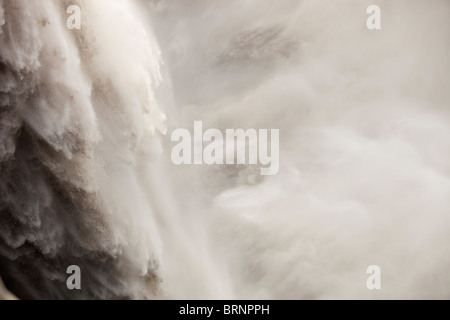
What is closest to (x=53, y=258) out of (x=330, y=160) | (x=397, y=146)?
Result: (x=330, y=160)

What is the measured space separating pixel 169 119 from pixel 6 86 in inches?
84.8

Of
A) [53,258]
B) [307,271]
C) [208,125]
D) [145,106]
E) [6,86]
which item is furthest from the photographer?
[208,125]

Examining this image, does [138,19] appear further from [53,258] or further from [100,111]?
Result: [53,258]

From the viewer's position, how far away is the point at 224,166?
5914 mm

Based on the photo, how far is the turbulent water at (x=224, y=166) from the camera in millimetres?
4113

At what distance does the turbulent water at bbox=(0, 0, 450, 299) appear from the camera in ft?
13.5

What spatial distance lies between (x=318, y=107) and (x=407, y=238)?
1.71m

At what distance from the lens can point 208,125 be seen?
6.17 meters

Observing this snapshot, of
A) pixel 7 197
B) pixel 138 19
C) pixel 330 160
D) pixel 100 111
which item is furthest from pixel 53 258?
pixel 330 160

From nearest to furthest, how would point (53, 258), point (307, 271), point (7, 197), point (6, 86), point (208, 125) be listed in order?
point (6, 86)
point (7, 197)
point (53, 258)
point (307, 271)
point (208, 125)

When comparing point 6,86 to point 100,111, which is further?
point 100,111
